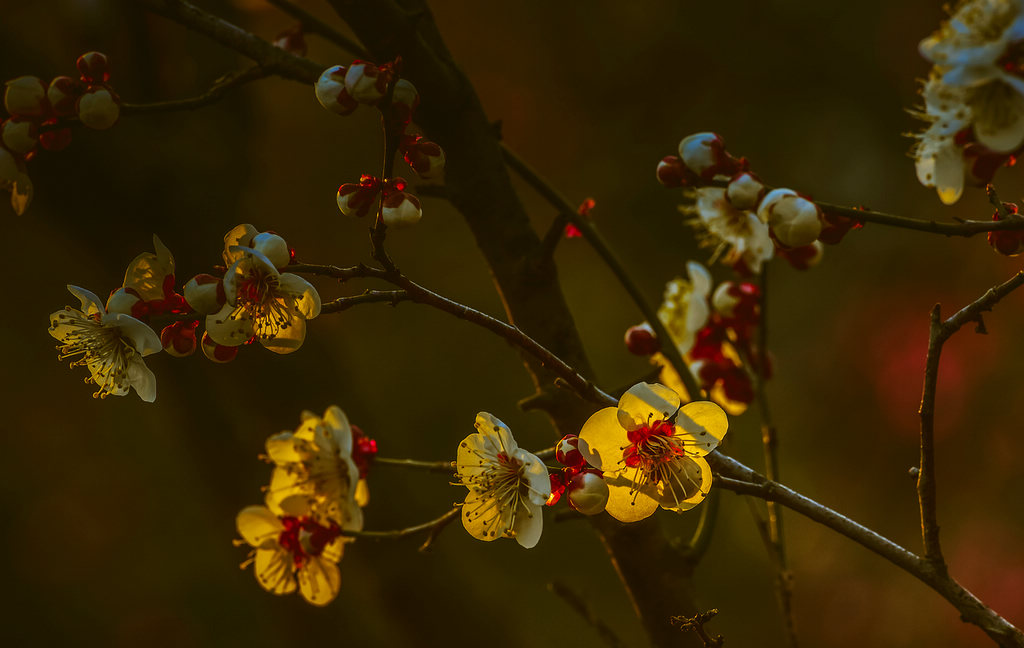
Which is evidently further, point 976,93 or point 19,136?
point 19,136

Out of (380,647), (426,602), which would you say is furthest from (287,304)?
(380,647)

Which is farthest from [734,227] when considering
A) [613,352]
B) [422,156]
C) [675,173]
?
[613,352]

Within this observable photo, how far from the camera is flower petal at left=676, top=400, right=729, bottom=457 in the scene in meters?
0.49

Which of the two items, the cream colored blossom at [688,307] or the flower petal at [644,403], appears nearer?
the flower petal at [644,403]

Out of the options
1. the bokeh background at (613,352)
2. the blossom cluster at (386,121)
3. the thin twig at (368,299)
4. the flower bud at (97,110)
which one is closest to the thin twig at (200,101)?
the flower bud at (97,110)

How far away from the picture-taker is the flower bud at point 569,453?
48 centimetres

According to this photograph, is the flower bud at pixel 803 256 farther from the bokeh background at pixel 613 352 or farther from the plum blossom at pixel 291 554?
the bokeh background at pixel 613 352

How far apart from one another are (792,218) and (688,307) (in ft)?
1.24

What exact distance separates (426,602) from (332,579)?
0.65m

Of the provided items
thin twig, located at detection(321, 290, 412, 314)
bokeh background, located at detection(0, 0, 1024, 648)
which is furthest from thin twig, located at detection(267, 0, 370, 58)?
bokeh background, located at detection(0, 0, 1024, 648)

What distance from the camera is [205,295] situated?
1.51 ft

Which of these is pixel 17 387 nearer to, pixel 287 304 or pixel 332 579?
pixel 332 579

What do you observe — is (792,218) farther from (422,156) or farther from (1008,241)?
(422,156)

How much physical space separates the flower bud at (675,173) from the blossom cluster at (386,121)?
0.50 ft
